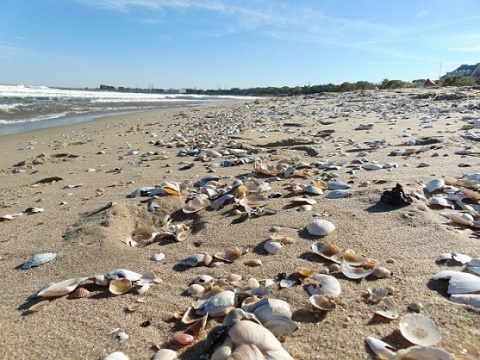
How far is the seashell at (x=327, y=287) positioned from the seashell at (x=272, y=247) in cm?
42

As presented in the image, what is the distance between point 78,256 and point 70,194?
5.94ft

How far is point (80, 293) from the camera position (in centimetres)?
182

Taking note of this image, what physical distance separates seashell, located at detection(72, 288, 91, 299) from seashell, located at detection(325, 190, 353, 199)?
75.6 inches

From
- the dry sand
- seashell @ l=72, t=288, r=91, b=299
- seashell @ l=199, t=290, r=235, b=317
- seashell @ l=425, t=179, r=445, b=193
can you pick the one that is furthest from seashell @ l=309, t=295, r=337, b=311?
seashell @ l=425, t=179, r=445, b=193

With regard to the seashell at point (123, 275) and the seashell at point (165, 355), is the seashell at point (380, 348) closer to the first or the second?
the seashell at point (165, 355)

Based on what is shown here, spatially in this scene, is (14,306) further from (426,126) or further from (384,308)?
(426,126)

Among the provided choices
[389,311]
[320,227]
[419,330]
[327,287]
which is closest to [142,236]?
[320,227]

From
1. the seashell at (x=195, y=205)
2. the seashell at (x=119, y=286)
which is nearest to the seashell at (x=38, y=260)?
the seashell at (x=119, y=286)

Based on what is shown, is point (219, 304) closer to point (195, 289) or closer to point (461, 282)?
point (195, 289)

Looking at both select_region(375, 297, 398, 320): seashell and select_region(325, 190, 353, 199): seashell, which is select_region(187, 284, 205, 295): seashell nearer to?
select_region(375, 297, 398, 320): seashell

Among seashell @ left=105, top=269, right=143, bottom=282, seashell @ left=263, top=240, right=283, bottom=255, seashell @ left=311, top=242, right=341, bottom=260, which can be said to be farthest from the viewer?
seashell @ left=263, top=240, right=283, bottom=255

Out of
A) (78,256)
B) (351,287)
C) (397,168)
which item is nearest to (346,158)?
(397,168)

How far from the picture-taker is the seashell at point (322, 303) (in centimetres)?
150

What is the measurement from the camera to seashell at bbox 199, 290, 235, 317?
5.04 ft
